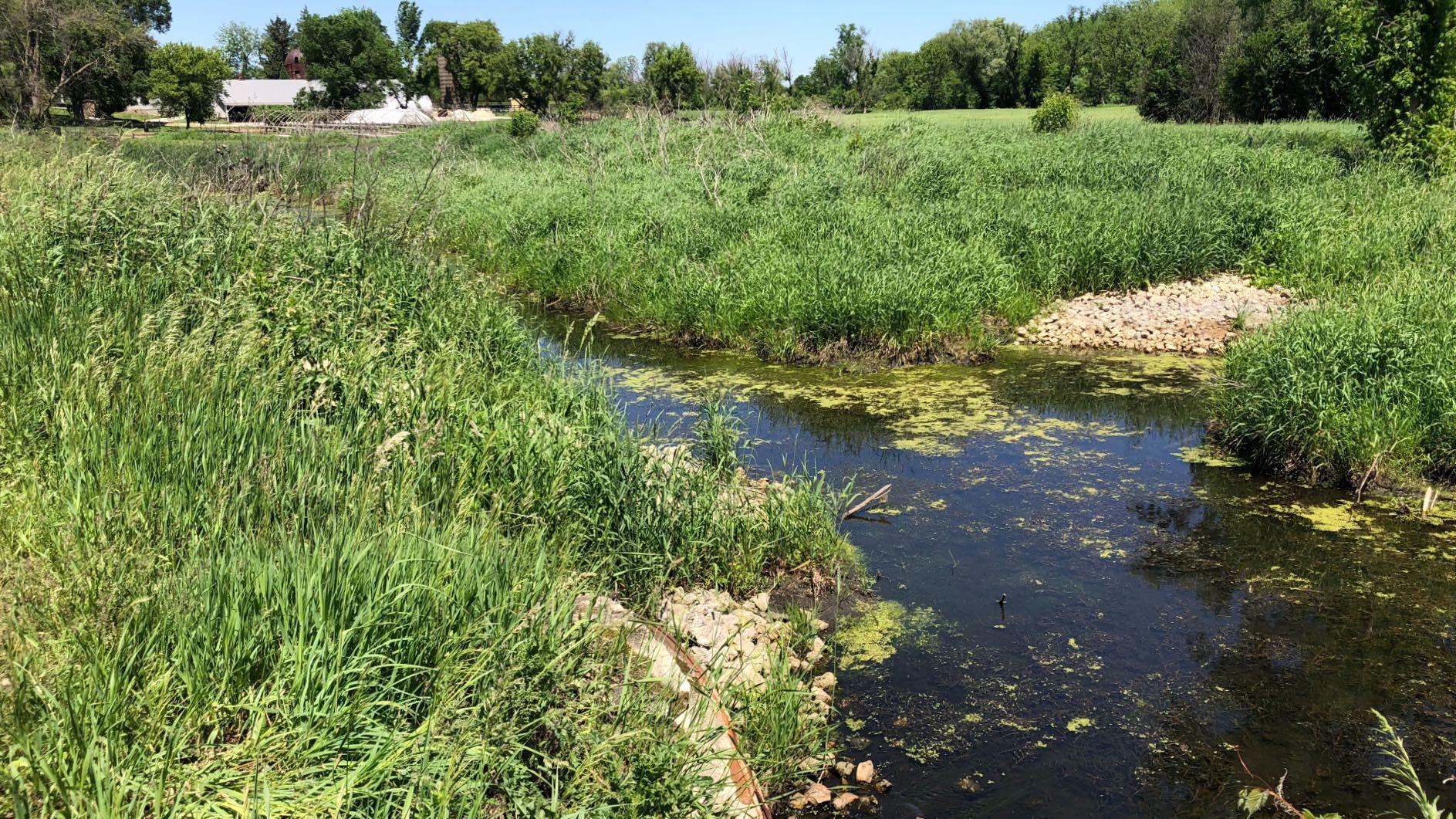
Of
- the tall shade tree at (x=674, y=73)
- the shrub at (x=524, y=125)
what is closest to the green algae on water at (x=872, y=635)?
the shrub at (x=524, y=125)

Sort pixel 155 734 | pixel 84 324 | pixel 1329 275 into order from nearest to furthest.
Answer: pixel 155 734
pixel 84 324
pixel 1329 275

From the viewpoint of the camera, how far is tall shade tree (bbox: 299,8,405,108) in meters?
82.0

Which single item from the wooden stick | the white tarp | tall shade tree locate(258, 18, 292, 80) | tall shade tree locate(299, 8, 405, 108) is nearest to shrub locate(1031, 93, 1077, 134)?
the wooden stick

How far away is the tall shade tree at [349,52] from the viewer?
82000mm

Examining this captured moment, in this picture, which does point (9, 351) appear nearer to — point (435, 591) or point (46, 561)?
point (46, 561)

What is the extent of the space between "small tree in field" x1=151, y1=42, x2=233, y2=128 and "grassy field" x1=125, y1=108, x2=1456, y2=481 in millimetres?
52811

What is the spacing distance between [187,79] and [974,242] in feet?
223

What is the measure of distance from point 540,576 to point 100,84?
201ft

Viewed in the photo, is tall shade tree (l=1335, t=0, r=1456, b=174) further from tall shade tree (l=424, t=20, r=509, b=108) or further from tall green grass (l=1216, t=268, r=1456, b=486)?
tall shade tree (l=424, t=20, r=509, b=108)

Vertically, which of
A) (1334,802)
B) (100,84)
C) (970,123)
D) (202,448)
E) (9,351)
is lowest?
(1334,802)

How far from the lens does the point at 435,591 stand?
3492 mm

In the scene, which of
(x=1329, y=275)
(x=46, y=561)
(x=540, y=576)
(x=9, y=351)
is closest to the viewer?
(x=46, y=561)

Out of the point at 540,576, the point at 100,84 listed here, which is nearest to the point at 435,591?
the point at 540,576

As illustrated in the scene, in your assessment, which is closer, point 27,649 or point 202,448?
point 27,649
